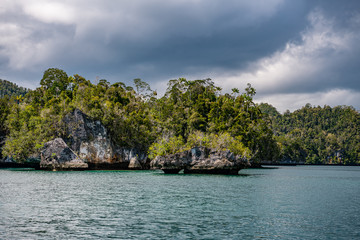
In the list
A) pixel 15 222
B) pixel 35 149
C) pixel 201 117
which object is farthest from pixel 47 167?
pixel 15 222

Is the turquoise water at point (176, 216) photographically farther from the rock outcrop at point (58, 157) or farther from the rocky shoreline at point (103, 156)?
the rock outcrop at point (58, 157)

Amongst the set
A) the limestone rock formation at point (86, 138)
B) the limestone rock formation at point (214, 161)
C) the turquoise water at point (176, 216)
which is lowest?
the turquoise water at point (176, 216)

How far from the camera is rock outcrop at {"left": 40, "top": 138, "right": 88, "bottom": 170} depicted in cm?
6556

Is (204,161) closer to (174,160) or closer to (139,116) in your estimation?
(174,160)

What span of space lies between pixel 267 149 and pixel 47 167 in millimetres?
80751

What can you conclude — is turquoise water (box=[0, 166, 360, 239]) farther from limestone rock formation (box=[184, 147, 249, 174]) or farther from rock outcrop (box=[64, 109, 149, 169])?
rock outcrop (box=[64, 109, 149, 169])

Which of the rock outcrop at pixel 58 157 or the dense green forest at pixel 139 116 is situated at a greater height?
the dense green forest at pixel 139 116

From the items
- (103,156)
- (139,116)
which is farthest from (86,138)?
(139,116)

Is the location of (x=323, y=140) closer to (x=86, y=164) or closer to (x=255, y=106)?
(x=255, y=106)

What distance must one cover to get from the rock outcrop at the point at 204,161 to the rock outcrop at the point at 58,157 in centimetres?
2067

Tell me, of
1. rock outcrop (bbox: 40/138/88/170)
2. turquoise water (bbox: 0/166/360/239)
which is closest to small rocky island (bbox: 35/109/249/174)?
rock outcrop (bbox: 40/138/88/170)

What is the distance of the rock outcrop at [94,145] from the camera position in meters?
72.6

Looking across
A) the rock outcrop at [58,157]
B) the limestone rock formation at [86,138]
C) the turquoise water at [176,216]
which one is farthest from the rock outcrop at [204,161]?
the turquoise water at [176,216]

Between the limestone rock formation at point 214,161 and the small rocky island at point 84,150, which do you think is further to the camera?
the small rocky island at point 84,150
